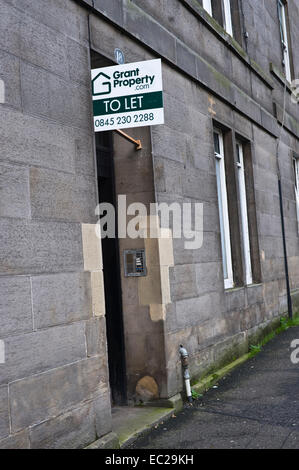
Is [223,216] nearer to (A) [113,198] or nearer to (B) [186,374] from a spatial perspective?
(A) [113,198]

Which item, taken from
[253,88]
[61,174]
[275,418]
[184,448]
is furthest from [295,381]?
[253,88]

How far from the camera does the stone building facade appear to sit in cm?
447

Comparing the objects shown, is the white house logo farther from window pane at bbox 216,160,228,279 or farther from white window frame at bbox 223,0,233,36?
white window frame at bbox 223,0,233,36

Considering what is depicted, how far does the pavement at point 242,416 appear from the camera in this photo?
528 cm

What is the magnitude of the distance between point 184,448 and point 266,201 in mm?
6835

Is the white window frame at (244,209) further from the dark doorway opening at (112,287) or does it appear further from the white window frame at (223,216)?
the dark doorway opening at (112,287)

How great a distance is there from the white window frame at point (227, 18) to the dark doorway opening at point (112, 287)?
187 inches

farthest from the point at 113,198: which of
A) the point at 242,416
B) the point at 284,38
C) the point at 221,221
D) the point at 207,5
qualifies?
the point at 284,38

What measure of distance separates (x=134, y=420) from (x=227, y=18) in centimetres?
743

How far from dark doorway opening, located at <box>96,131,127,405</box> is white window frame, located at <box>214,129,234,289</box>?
2.90 metres

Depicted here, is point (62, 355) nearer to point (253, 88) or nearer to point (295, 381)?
point (295, 381)

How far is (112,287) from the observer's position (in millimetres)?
6746

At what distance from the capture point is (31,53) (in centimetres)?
478

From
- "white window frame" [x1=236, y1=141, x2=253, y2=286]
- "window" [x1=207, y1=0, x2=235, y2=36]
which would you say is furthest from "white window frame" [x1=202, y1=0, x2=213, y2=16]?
"white window frame" [x1=236, y1=141, x2=253, y2=286]
